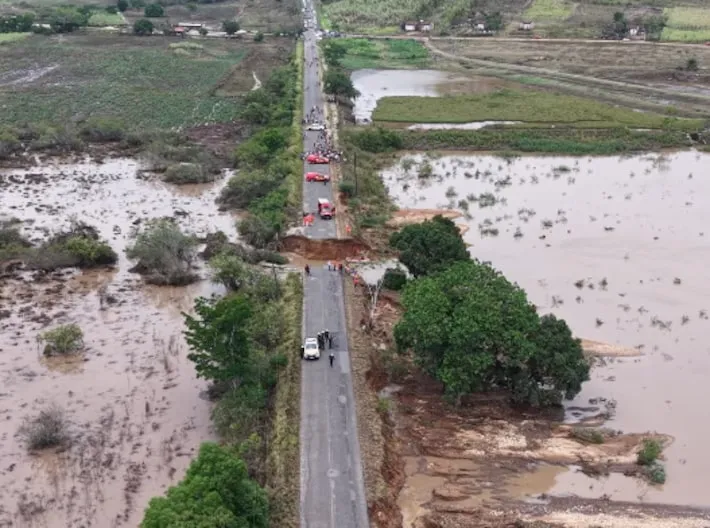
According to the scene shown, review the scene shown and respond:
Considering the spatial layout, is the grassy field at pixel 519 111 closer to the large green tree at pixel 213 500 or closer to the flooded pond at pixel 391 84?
the flooded pond at pixel 391 84

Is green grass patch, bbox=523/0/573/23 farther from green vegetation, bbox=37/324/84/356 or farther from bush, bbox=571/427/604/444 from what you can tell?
green vegetation, bbox=37/324/84/356

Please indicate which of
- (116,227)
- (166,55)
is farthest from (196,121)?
(166,55)

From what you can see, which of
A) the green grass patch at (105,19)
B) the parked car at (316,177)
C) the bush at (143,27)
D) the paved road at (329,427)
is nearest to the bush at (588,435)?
the paved road at (329,427)

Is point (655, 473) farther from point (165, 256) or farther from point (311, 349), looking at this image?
point (165, 256)

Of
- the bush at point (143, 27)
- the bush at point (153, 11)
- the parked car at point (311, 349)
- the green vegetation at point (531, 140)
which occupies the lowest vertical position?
the parked car at point (311, 349)

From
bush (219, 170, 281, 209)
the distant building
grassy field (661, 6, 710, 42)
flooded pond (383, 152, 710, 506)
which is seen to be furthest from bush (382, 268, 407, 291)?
the distant building

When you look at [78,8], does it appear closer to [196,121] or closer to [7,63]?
[7,63]
